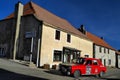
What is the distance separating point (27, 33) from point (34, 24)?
1631 millimetres

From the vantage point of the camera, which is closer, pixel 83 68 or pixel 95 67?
pixel 83 68

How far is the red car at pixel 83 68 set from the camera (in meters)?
16.3

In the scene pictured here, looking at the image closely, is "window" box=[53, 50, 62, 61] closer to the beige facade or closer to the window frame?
the beige facade

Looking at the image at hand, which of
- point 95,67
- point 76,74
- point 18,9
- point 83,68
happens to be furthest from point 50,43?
point 76,74

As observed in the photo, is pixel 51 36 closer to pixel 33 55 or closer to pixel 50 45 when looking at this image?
pixel 50 45

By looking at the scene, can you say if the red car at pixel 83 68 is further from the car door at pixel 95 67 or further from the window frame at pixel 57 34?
the window frame at pixel 57 34

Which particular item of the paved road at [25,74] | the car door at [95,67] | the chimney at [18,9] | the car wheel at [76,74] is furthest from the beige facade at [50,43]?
the car door at [95,67]

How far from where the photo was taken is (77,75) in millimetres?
16641

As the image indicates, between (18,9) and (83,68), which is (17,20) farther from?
(83,68)

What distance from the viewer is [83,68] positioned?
55.7 feet

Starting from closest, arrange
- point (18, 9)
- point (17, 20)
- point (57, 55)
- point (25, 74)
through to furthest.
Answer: point (25, 74) < point (17, 20) < point (18, 9) < point (57, 55)

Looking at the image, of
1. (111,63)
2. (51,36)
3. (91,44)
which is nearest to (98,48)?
(91,44)

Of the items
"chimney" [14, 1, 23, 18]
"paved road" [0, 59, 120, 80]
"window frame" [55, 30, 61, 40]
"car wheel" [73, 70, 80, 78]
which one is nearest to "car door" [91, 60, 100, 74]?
"paved road" [0, 59, 120, 80]

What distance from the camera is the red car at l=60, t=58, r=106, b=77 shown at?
53.6ft
